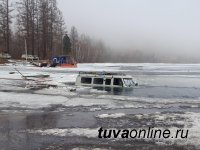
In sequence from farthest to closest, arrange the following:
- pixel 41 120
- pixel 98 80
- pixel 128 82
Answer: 1. pixel 128 82
2. pixel 98 80
3. pixel 41 120

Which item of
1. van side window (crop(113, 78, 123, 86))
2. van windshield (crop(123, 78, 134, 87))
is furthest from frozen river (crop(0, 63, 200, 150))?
van windshield (crop(123, 78, 134, 87))

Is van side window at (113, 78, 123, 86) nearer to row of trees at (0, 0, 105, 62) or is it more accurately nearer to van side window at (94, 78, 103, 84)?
van side window at (94, 78, 103, 84)

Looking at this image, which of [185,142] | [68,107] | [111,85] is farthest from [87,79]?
[185,142]

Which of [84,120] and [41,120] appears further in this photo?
[84,120]

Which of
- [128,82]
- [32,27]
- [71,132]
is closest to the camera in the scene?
[71,132]

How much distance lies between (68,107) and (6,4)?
239 ft

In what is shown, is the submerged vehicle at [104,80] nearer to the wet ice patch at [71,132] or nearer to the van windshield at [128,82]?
the van windshield at [128,82]

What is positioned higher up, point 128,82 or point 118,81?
point 118,81

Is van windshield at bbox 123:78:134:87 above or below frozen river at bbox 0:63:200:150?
above

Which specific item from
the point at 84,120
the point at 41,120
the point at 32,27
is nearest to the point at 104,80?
the point at 84,120

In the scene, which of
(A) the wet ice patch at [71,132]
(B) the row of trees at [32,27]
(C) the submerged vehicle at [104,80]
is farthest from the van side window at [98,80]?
(B) the row of trees at [32,27]

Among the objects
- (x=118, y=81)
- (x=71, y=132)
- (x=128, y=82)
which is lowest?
(x=71, y=132)

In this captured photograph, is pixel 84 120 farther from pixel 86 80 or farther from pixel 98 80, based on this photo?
pixel 86 80

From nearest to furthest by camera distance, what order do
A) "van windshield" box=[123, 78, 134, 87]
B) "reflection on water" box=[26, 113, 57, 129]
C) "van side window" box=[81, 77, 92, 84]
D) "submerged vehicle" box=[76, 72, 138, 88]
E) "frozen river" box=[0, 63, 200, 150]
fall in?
"frozen river" box=[0, 63, 200, 150], "reflection on water" box=[26, 113, 57, 129], "submerged vehicle" box=[76, 72, 138, 88], "van windshield" box=[123, 78, 134, 87], "van side window" box=[81, 77, 92, 84]
